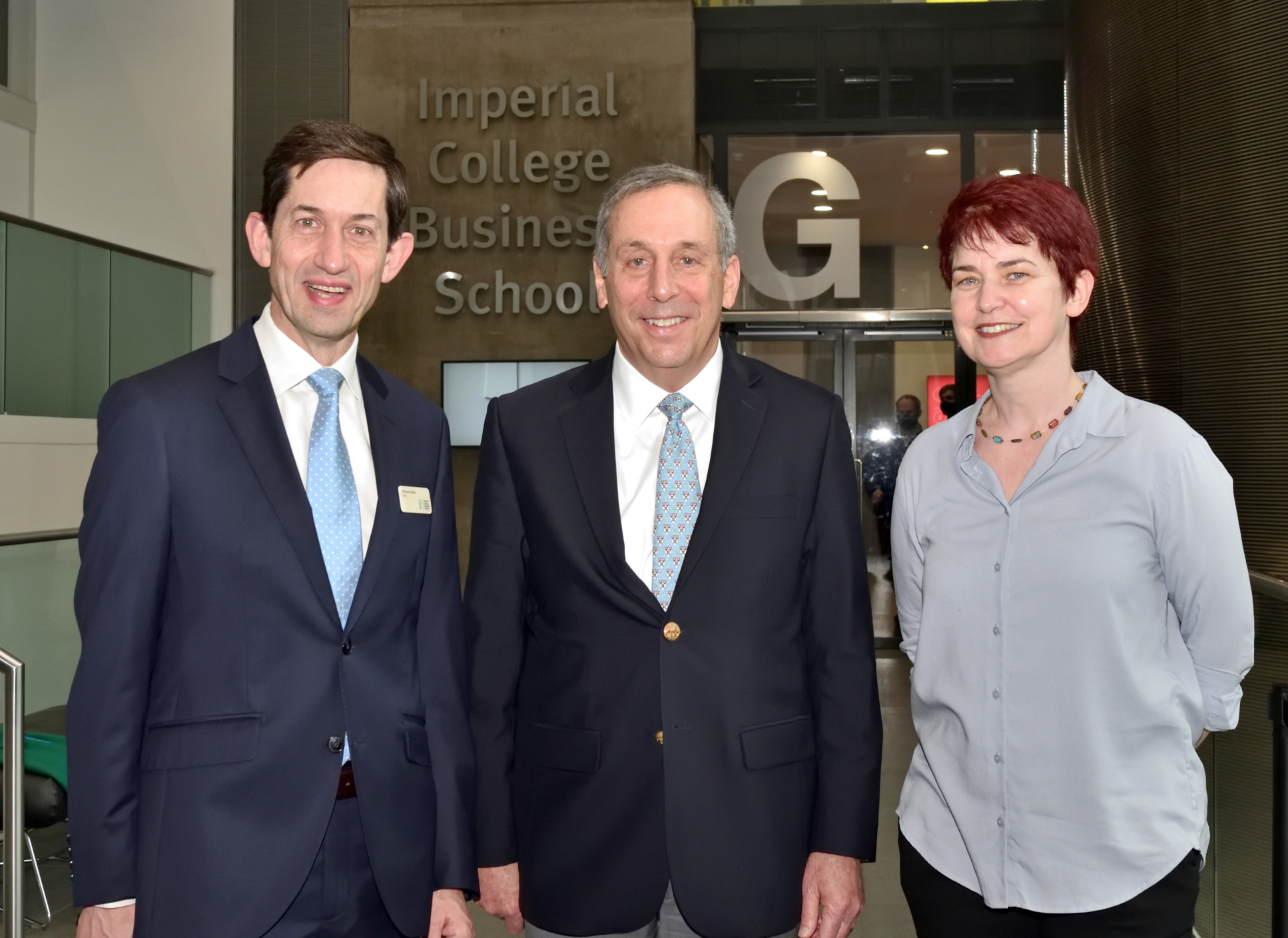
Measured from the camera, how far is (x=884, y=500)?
406 inches

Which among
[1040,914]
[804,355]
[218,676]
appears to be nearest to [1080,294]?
[1040,914]

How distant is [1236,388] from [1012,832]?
2.28 m

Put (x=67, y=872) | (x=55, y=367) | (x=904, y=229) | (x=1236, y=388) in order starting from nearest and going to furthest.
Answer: (x=1236, y=388)
(x=67, y=872)
(x=55, y=367)
(x=904, y=229)

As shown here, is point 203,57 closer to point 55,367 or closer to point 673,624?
point 55,367

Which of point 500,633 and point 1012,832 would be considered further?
point 500,633

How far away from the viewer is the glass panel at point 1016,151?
32.8 feet

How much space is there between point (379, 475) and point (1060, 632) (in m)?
1.15

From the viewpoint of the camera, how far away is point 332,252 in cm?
197

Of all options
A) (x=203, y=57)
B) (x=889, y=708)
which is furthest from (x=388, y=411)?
(x=203, y=57)

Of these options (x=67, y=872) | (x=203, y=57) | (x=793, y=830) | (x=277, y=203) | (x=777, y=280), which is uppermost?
(x=203, y=57)

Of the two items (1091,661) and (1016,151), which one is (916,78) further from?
(1091,661)

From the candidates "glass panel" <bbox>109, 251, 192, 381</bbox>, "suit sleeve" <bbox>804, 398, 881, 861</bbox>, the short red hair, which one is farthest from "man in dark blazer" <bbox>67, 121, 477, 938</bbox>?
"glass panel" <bbox>109, 251, 192, 381</bbox>

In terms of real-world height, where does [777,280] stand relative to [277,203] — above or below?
above

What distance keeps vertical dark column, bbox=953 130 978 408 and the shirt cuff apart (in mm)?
8164
